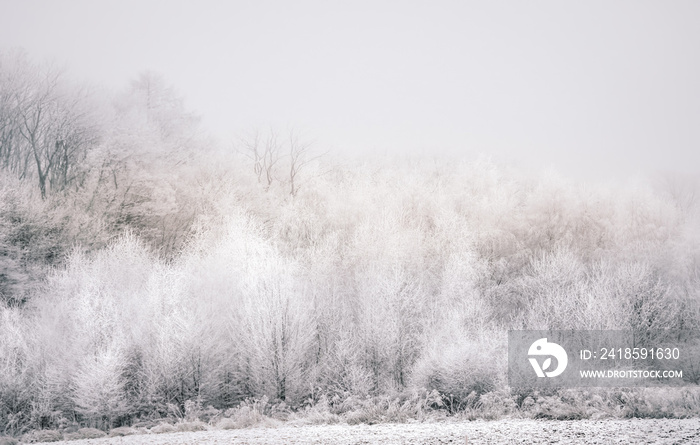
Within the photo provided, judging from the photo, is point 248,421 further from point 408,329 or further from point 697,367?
point 697,367

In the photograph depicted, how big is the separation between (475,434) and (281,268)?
18444mm

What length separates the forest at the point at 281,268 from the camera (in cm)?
2636

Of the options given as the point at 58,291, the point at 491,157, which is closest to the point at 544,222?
the point at 491,157

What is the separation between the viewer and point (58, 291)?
104 ft

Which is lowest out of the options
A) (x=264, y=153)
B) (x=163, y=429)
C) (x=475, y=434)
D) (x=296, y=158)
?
(x=163, y=429)

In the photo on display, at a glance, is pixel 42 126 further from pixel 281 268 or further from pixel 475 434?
pixel 475 434

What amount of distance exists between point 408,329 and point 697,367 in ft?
56.3

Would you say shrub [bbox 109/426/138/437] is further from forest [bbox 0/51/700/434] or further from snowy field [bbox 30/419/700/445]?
snowy field [bbox 30/419/700/445]

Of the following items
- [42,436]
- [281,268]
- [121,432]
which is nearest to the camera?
[42,436]

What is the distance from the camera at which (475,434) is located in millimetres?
15445
